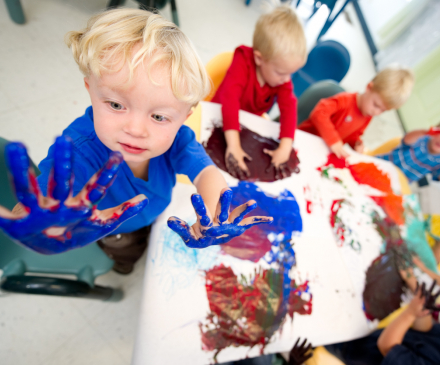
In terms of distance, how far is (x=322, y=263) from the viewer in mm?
845

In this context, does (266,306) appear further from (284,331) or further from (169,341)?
(169,341)

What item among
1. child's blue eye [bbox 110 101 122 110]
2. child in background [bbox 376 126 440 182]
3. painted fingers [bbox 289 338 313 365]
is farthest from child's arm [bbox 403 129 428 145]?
child's blue eye [bbox 110 101 122 110]

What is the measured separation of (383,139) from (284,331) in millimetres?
2448

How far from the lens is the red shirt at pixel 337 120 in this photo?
3.95ft

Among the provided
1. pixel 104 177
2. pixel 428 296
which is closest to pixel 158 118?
pixel 104 177

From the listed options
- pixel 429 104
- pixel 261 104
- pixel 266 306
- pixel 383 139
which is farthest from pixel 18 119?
pixel 429 104

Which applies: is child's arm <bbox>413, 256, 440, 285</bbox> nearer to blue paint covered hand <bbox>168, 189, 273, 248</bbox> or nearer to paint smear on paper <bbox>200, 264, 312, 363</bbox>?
paint smear on paper <bbox>200, 264, 312, 363</bbox>

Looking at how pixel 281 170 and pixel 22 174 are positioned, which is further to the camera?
pixel 281 170

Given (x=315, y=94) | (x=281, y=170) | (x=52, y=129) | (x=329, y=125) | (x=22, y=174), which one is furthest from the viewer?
(x=315, y=94)

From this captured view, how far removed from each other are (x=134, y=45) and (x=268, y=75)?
72 cm

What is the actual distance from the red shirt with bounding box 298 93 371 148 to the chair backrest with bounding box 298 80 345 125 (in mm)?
116

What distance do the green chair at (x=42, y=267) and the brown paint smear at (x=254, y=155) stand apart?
51cm

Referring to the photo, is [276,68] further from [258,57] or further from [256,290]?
[256,290]

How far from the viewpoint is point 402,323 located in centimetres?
87
